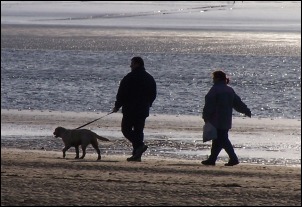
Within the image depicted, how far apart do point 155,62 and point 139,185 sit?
27440mm

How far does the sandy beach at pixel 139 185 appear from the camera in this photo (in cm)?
828

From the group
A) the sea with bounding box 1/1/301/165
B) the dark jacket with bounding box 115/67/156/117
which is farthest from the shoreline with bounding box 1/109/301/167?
the dark jacket with bounding box 115/67/156/117

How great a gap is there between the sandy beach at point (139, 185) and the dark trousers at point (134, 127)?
4.47ft

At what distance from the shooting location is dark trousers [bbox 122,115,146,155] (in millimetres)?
12805

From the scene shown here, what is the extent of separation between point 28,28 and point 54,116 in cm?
3639

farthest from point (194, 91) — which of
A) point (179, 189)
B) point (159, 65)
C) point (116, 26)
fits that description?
point (116, 26)

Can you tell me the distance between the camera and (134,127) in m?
12.9

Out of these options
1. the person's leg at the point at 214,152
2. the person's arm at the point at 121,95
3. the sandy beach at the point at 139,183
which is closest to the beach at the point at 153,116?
the sandy beach at the point at 139,183

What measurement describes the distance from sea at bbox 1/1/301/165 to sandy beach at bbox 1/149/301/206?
3.68m

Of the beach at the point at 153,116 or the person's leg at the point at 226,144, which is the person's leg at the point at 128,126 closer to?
the beach at the point at 153,116

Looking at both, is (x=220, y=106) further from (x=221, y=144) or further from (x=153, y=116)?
(x=153, y=116)

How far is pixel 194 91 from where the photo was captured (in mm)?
26266

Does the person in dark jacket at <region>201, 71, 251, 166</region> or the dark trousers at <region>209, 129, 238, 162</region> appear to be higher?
the person in dark jacket at <region>201, 71, 251, 166</region>

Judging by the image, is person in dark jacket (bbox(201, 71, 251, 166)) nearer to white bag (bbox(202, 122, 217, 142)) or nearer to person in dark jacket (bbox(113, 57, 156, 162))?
white bag (bbox(202, 122, 217, 142))
